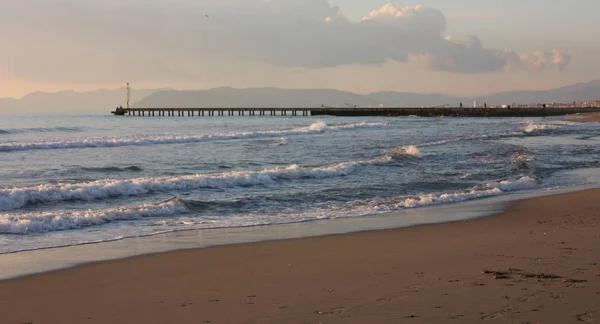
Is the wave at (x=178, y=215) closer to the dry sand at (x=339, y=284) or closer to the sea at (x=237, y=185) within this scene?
the sea at (x=237, y=185)

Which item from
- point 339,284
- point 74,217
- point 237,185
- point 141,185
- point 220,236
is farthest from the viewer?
point 237,185

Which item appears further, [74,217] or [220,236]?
[74,217]

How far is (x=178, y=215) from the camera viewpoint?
1223cm

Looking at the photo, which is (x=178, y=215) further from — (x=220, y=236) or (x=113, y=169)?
(x=113, y=169)

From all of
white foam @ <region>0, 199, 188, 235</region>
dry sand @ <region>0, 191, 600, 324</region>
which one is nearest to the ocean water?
white foam @ <region>0, 199, 188, 235</region>

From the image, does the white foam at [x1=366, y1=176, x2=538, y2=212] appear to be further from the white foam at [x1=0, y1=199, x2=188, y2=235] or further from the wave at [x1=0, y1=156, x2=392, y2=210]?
the wave at [x1=0, y1=156, x2=392, y2=210]

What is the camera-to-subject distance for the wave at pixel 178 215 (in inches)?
422

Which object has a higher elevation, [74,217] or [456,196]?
[74,217]

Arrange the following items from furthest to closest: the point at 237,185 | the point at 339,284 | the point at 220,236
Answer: the point at 237,185, the point at 220,236, the point at 339,284

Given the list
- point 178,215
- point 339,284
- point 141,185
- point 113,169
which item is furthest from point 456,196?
point 113,169

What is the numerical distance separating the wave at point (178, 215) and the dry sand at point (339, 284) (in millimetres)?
2529

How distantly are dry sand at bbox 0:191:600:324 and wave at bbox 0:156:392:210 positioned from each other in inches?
259

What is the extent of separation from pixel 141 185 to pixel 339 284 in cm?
1005

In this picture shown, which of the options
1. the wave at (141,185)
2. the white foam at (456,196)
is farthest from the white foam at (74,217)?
the white foam at (456,196)
